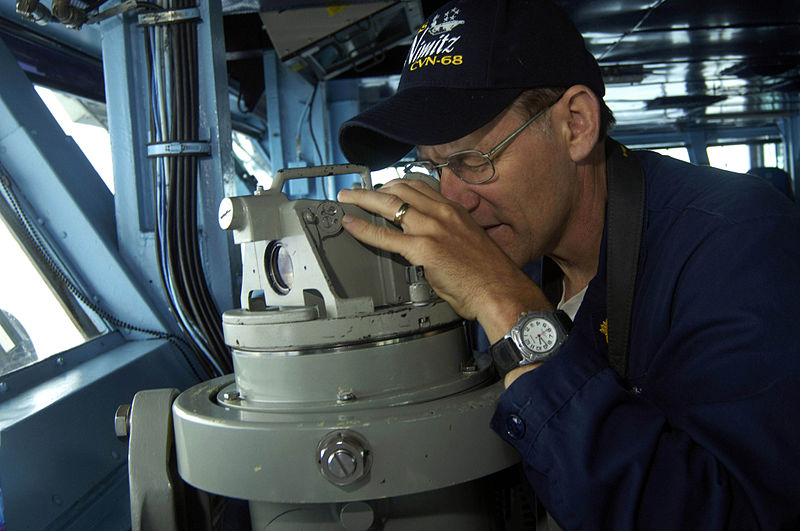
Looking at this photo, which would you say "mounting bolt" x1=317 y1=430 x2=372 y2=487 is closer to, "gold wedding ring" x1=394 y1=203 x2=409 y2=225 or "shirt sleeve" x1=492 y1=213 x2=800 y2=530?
"shirt sleeve" x1=492 y1=213 x2=800 y2=530

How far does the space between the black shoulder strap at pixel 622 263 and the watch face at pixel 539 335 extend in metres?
0.22

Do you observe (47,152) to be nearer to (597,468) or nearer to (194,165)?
(194,165)

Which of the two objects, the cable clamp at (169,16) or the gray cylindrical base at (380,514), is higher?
the cable clamp at (169,16)

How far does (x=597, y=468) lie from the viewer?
0.75 metres

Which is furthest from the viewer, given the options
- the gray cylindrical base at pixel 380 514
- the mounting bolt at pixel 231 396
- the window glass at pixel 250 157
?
the window glass at pixel 250 157

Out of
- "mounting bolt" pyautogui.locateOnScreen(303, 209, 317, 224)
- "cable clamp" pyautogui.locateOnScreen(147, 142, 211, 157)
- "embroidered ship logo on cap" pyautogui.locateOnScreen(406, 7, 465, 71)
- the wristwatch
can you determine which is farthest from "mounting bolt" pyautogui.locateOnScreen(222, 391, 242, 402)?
"cable clamp" pyautogui.locateOnScreen(147, 142, 211, 157)

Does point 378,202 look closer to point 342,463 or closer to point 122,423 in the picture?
point 342,463

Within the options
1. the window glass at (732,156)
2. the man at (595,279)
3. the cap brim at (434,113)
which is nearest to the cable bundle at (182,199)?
the man at (595,279)

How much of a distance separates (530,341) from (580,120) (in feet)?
1.48

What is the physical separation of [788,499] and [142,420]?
2.84 ft

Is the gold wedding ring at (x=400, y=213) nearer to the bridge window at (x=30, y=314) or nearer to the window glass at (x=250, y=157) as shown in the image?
the bridge window at (x=30, y=314)

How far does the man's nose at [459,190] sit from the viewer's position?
1.08m

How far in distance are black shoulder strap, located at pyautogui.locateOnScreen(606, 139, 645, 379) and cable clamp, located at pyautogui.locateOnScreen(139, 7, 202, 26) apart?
1.41 m

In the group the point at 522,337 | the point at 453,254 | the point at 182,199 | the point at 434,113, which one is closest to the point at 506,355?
the point at 522,337
